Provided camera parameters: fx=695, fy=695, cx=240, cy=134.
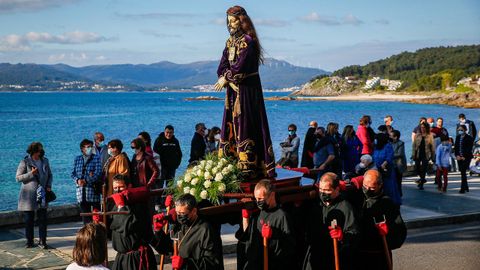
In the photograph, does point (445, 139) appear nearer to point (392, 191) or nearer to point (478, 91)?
point (392, 191)

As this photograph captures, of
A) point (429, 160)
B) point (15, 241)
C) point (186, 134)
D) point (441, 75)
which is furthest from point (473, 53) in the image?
point (15, 241)

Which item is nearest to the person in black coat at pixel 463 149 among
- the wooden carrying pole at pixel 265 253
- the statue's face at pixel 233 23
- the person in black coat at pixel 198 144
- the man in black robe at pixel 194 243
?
the person in black coat at pixel 198 144

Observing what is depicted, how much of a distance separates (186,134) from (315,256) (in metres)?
60.3

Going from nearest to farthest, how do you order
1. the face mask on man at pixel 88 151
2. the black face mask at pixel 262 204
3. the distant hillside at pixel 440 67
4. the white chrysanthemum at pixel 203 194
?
the black face mask at pixel 262 204, the white chrysanthemum at pixel 203 194, the face mask on man at pixel 88 151, the distant hillside at pixel 440 67

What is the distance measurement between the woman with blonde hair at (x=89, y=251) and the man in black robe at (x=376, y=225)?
3703mm

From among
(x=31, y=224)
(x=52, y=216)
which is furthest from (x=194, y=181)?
(x=52, y=216)

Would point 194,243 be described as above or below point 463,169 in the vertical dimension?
above

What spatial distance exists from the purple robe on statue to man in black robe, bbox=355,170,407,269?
256cm

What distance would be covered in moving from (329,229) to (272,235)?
2.16ft

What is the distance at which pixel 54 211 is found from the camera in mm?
14391

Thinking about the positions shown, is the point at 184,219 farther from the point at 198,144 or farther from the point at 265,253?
the point at 198,144

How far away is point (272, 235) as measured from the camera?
8.04 m

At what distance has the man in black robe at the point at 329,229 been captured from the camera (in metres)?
7.98

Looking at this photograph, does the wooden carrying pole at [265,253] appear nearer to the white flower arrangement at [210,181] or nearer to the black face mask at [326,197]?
the black face mask at [326,197]
